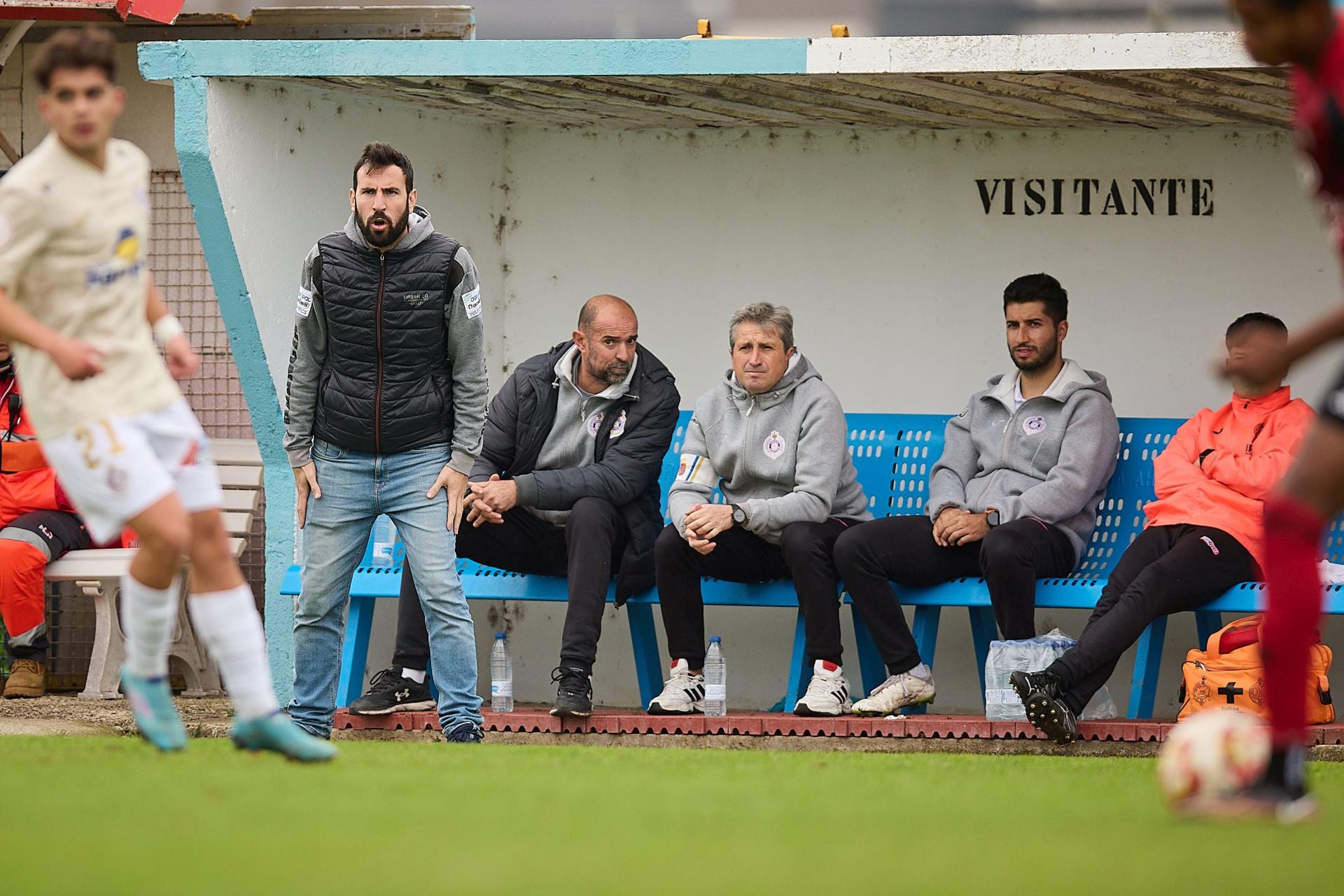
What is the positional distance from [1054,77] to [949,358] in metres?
1.70

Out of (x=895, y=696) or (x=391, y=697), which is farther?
(x=391, y=697)

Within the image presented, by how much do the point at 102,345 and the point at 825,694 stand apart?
325 centimetres

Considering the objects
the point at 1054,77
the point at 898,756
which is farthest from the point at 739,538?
the point at 1054,77

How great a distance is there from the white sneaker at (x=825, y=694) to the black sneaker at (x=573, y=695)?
2.51ft

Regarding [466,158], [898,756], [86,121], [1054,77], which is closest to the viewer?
[86,121]

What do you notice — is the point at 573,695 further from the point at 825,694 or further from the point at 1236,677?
the point at 1236,677

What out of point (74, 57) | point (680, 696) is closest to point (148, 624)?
point (74, 57)

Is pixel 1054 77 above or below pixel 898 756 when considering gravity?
above

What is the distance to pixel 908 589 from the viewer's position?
7.04m

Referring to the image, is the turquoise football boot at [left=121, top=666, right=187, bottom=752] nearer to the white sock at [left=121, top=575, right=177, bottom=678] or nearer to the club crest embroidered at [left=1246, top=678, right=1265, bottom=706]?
the white sock at [left=121, top=575, right=177, bottom=678]

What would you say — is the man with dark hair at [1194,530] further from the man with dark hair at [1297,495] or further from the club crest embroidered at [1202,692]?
the man with dark hair at [1297,495]

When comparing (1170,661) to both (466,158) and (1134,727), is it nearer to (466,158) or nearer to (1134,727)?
(1134,727)

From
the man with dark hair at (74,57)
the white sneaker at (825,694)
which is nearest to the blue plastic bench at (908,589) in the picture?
the white sneaker at (825,694)

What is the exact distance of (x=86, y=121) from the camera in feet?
13.8
